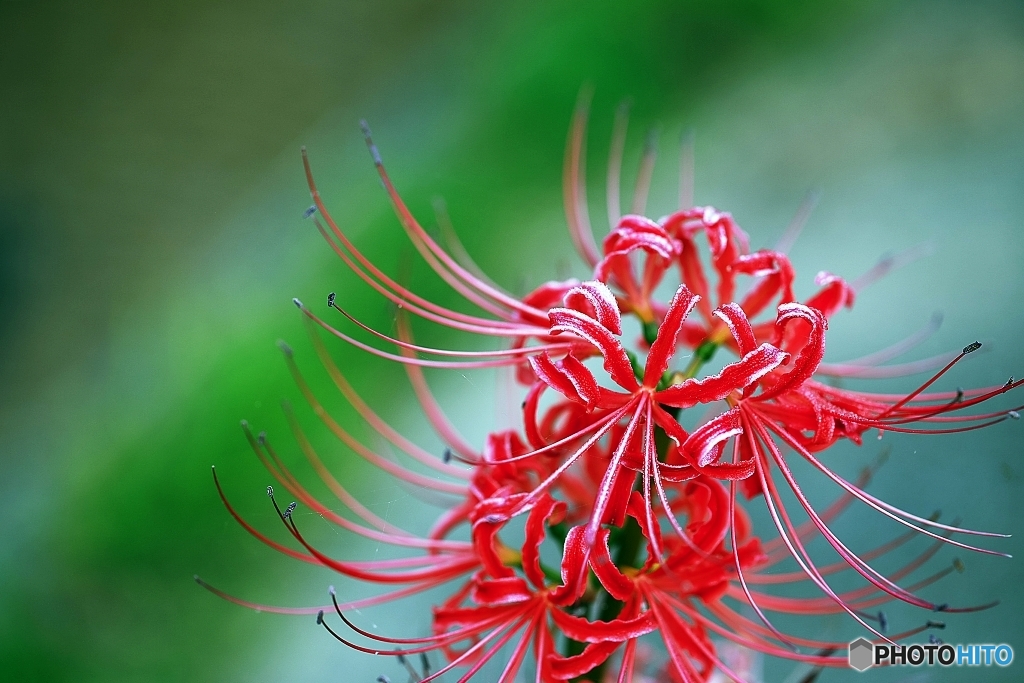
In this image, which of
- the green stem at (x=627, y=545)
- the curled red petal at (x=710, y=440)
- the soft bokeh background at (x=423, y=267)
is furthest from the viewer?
the soft bokeh background at (x=423, y=267)

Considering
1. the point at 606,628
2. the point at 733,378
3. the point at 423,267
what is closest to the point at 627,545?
the point at 606,628

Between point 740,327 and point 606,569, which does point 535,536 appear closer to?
point 606,569

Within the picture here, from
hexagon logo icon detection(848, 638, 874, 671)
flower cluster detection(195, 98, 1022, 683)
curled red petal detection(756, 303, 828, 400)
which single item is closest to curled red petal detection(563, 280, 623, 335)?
flower cluster detection(195, 98, 1022, 683)

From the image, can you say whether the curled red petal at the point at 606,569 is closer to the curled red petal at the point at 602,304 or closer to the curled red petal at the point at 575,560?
the curled red petal at the point at 575,560

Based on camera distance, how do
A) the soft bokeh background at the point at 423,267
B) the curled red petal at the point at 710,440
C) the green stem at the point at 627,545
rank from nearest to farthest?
the curled red petal at the point at 710,440 < the green stem at the point at 627,545 < the soft bokeh background at the point at 423,267

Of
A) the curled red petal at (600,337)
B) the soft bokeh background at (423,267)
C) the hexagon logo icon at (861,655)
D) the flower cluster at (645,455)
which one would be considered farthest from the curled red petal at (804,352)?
the soft bokeh background at (423,267)

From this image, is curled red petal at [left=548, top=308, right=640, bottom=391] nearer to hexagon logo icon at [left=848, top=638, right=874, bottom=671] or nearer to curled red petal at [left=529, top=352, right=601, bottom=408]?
curled red petal at [left=529, top=352, right=601, bottom=408]
